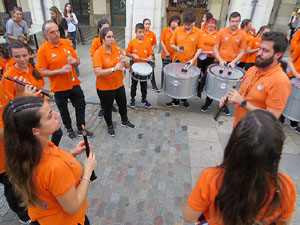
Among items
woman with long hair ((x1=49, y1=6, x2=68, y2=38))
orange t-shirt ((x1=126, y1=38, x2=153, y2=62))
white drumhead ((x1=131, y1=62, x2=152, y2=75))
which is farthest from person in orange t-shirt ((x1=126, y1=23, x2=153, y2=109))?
woman with long hair ((x1=49, y1=6, x2=68, y2=38))

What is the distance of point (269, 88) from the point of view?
2.38m

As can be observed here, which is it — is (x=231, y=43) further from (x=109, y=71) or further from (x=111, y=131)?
(x=111, y=131)

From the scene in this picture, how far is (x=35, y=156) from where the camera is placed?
132 cm

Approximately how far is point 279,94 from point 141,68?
2984mm

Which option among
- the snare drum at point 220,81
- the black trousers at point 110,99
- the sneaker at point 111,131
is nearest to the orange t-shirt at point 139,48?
the black trousers at point 110,99

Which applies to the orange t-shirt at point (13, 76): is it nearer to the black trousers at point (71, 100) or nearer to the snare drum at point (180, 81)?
the black trousers at point (71, 100)

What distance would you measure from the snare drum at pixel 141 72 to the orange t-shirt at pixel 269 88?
7.58 ft

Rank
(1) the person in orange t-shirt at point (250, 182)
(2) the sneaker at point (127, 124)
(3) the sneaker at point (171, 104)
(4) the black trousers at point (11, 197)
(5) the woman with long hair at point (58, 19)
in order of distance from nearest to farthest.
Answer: (1) the person in orange t-shirt at point (250, 182) → (4) the black trousers at point (11, 197) → (2) the sneaker at point (127, 124) → (3) the sneaker at point (171, 104) → (5) the woman with long hair at point (58, 19)

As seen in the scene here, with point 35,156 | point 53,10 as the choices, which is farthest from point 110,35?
point 53,10

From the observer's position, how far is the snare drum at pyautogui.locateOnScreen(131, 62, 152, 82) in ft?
14.7

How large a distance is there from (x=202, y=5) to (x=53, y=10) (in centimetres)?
997

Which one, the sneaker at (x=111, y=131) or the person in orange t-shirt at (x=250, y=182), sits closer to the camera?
the person in orange t-shirt at (x=250, y=182)

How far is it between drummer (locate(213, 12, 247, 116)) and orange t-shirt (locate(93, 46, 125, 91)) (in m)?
2.44

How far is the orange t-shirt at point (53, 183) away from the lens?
1.30 m
